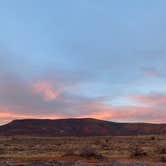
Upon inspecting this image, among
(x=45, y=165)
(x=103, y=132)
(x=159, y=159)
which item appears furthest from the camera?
(x=103, y=132)

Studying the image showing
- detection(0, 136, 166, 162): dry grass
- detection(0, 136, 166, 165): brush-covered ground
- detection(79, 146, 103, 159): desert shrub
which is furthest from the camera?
detection(0, 136, 166, 162): dry grass

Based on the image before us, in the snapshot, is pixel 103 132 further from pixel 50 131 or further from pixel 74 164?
pixel 74 164

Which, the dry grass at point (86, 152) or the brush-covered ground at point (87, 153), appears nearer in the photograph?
the brush-covered ground at point (87, 153)

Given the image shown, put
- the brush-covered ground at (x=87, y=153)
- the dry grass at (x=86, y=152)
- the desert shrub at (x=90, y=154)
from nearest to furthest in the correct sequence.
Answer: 1. the brush-covered ground at (x=87, y=153)
2. the desert shrub at (x=90, y=154)
3. the dry grass at (x=86, y=152)

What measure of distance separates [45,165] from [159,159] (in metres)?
13.7

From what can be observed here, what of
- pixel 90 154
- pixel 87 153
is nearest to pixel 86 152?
pixel 87 153

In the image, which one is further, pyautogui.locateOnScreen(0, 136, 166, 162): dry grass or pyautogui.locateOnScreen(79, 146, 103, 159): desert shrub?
pyautogui.locateOnScreen(0, 136, 166, 162): dry grass

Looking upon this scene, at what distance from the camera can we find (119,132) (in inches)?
7618

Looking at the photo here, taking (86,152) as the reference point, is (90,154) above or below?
below

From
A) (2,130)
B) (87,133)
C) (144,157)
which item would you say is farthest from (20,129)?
(144,157)

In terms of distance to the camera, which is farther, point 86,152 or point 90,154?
point 86,152

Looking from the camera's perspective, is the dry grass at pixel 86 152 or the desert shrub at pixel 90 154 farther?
the dry grass at pixel 86 152

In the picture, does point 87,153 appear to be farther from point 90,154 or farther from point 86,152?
point 90,154

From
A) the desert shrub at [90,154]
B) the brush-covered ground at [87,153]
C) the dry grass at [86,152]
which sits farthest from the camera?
the dry grass at [86,152]
